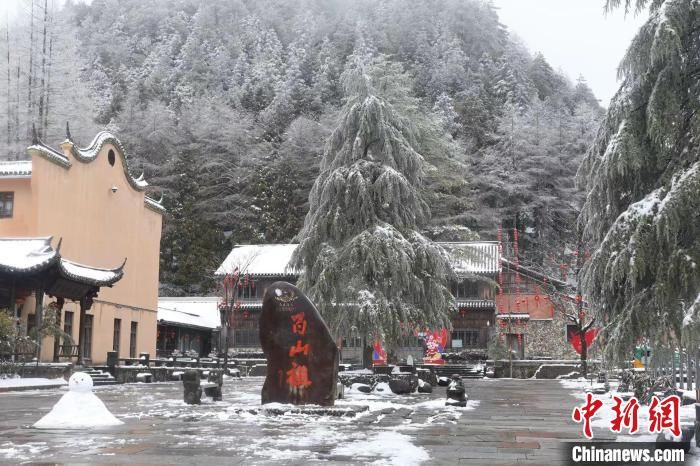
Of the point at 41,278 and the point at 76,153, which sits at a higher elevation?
the point at 76,153

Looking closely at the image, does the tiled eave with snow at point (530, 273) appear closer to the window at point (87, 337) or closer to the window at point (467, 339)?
the window at point (467, 339)

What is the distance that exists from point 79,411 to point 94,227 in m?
22.1

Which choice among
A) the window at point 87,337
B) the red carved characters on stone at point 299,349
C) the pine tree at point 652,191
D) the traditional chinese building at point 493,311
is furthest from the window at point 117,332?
the pine tree at point 652,191

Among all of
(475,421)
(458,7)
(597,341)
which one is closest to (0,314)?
(475,421)

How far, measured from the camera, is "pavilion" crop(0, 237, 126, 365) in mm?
23547

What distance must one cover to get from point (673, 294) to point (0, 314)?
2000 cm

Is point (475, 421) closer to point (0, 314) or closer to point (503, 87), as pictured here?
point (0, 314)

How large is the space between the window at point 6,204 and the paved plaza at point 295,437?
15.4 m

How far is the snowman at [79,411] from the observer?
35.1 feet

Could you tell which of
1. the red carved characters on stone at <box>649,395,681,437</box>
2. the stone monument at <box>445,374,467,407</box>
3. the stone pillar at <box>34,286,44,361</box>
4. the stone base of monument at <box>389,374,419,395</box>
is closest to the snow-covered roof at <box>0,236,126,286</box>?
the stone pillar at <box>34,286,44,361</box>

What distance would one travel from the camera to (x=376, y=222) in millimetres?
20594

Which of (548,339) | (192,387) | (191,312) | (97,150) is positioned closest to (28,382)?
(192,387)

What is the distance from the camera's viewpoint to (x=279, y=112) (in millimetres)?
69438

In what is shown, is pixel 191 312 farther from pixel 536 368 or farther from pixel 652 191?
pixel 652 191
